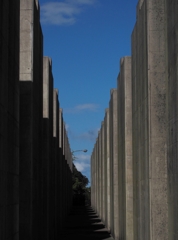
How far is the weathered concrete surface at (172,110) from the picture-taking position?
12.8 m

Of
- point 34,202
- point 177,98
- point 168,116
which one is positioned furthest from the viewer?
point 34,202

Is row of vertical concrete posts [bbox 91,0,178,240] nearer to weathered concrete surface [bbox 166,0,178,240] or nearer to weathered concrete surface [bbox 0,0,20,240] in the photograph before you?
weathered concrete surface [bbox 166,0,178,240]

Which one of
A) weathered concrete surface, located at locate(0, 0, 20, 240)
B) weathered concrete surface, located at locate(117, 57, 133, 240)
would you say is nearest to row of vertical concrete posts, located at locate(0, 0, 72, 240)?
weathered concrete surface, located at locate(0, 0, 20, 240)

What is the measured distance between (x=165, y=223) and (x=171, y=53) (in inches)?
208

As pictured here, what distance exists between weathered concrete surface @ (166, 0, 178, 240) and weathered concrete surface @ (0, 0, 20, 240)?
320 cm

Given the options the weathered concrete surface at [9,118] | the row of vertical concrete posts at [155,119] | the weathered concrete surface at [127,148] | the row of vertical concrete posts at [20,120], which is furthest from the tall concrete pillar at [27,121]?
the weathered concrete surface at [127,148]

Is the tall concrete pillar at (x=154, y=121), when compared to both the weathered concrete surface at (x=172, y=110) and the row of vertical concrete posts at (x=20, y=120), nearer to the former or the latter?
the weathered concrete surface at (x=172, y=110)

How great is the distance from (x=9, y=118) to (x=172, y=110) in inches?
133

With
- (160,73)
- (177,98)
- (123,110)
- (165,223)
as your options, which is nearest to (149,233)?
(165,223)

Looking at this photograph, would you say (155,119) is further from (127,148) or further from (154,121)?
(127,148)

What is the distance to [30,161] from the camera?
57.2 ft

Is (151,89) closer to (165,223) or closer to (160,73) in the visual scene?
(160,73)

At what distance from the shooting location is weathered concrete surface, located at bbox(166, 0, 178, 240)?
1281 centimetres

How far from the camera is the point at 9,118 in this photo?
40.2 feet
